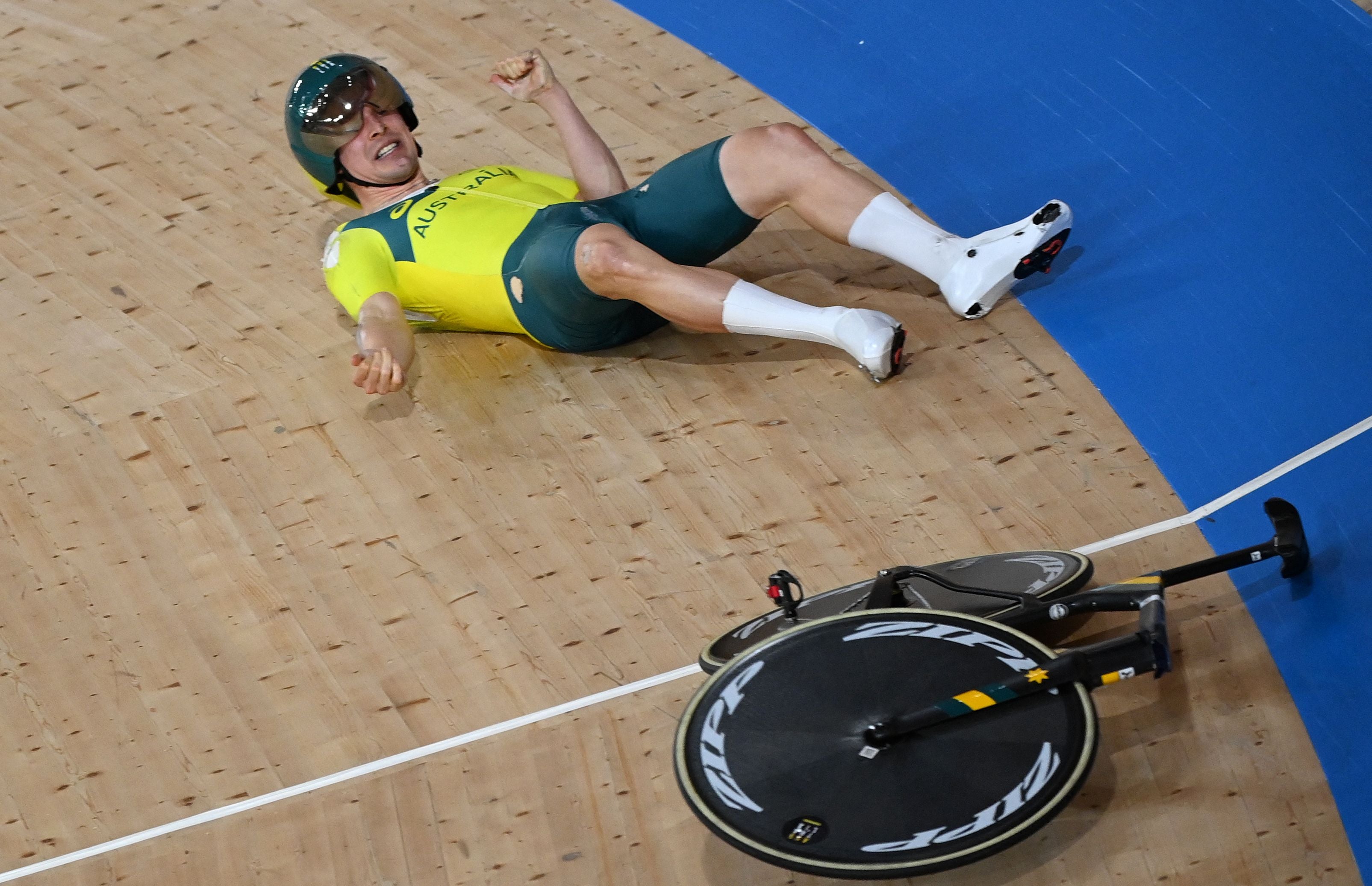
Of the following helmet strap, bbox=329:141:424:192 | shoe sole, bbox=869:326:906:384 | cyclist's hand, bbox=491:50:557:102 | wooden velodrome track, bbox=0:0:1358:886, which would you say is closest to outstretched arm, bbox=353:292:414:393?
wooden velodrome track, bbox=0:0:1358:886

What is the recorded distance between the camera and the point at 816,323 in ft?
10.5

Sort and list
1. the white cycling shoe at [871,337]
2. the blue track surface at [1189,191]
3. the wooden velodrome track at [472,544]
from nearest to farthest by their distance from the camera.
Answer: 1. the wooden velodrome track at [472,544]
2. the blue track surface at [1189,191]
3. the white cycling shoe at [871,337]

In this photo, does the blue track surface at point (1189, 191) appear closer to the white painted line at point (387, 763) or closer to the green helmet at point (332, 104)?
the white painted line at point (387, 763)

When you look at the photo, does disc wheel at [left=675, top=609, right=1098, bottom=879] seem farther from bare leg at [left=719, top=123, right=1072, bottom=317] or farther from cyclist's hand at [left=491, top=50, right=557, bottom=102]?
cyclist's hand at [left=491, top=50, right=557, bottom=102]

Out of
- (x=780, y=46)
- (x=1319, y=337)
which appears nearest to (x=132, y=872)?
(x=1319, y=337)

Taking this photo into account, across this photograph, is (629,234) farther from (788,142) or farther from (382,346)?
(382,346)

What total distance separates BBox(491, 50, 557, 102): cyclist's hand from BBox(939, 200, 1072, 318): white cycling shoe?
4.07 ft

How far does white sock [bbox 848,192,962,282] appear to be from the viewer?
11.2ft

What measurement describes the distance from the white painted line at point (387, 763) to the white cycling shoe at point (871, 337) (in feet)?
→ 2.12

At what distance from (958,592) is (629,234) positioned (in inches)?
52.7

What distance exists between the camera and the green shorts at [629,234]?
Result: 3.37 metres

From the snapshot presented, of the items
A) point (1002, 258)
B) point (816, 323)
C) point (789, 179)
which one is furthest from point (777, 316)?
point (1002, 258)

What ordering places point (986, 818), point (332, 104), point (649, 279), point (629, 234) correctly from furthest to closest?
point (332, 104) → point (629, 234) → point (649, 279) → point (986, 818)

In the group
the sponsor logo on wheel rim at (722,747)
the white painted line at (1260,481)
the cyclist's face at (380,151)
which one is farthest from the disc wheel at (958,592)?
the cyclist's face at (380,151)
